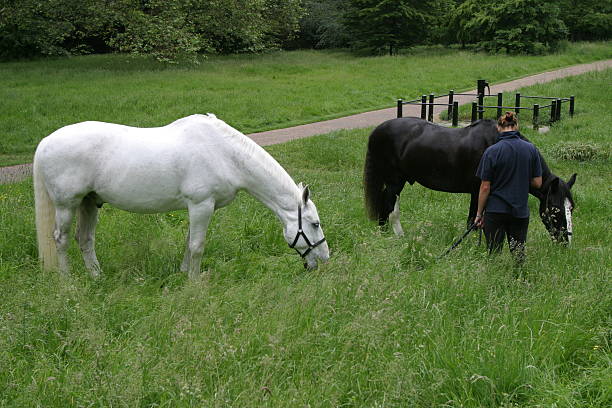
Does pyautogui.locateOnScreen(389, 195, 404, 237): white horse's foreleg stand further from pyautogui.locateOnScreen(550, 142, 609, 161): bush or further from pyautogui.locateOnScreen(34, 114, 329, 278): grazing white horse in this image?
pyautogui.locateOnScreen(550, 142, 609, 161): bush

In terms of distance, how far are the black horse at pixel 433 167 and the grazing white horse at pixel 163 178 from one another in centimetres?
225

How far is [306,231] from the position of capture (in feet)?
20.0

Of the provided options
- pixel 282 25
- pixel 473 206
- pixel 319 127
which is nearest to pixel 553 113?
pixel 319 127

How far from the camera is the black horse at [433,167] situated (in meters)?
6.67

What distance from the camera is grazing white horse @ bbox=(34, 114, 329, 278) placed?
238 inches

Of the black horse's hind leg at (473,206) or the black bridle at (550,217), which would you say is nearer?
the black bridle at (550,217)

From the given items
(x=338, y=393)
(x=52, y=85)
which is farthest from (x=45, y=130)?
(x=338, y=393)

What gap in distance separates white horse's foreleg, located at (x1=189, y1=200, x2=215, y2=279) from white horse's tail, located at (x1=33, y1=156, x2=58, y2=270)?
130 centimetres

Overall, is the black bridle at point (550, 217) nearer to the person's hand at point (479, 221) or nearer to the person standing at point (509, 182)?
the person standing at point (509, 182)

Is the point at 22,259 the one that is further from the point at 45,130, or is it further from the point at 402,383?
the point at 45,130

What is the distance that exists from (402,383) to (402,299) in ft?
3.93

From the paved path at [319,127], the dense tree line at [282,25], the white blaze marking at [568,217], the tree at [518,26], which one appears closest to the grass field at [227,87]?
the paved path at [319,127]

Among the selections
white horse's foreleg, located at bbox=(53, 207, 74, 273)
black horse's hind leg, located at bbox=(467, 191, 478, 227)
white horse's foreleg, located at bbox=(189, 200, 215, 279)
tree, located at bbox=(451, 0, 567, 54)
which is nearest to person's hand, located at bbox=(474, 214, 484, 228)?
black horse's hind leg, located at bbox=(467, 191, 478, 227)

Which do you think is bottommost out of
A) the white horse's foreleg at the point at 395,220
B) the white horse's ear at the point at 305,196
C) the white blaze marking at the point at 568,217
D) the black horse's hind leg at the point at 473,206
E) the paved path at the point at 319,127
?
the paved path at the point at 319,127
